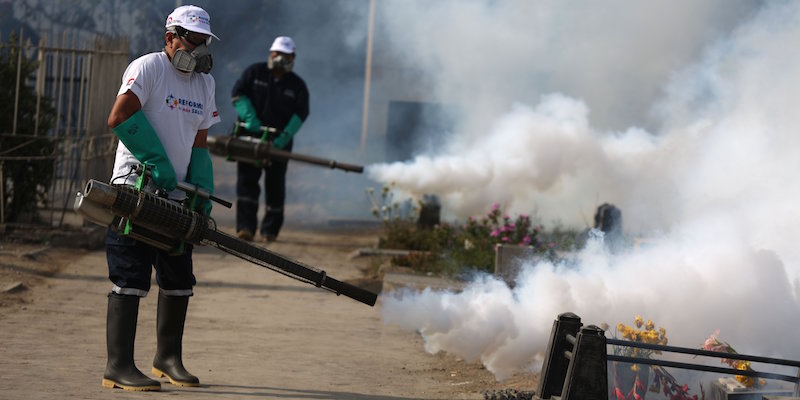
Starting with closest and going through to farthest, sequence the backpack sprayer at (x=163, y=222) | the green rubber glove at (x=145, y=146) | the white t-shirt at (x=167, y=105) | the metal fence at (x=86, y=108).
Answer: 1. the backpack sprayer at (x=163, y=222)
2. the green rubber glove at (x=145, y=146)
3. the white t-shirt at (x=167, y=105)
4. the metal fence at (x=86, y=108)

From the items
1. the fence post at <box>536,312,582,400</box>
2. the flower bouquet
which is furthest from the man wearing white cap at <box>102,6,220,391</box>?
the flower bouquet

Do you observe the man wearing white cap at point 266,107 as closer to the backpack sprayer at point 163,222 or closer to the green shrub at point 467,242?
the green shrub at point 467,242

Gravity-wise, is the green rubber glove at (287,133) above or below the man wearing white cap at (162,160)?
above

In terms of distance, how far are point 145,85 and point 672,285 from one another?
334cm

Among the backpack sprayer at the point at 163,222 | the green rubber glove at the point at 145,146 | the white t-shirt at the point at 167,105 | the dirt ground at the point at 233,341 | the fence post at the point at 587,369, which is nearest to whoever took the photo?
the fence post at the point at 587,369

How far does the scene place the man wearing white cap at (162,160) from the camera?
517 cm

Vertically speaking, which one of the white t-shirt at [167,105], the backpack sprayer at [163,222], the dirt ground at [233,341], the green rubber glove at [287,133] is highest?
the green rubber glove at [287,133]

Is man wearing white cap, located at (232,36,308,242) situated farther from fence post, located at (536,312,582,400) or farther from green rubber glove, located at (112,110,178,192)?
fence post, located at (536,312,582,400)

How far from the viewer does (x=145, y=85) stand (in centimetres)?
525

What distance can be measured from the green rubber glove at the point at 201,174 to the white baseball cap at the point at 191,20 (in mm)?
629

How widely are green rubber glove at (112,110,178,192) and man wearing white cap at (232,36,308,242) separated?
20.4ft

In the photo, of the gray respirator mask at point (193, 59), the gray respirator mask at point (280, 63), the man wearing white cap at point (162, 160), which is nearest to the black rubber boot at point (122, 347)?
the man wearing white cap at point (162, 160)

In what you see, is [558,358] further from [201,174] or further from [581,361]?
[201,174]

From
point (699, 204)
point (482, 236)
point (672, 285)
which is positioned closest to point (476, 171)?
point (482, 236)
